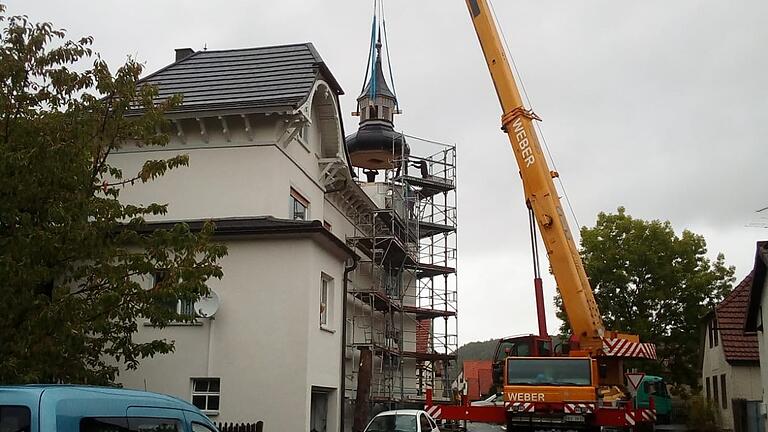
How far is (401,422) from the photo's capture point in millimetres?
18031

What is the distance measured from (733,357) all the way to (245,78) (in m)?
21.8

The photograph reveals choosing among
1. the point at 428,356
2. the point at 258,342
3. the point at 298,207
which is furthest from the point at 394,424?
the point at 428,356

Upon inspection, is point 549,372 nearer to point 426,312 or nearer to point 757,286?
point 757,286

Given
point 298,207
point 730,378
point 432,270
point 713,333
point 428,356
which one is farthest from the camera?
point 432,270

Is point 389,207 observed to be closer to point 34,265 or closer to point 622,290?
point 622,290

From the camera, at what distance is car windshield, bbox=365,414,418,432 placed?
1791cm

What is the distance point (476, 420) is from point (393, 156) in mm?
19234

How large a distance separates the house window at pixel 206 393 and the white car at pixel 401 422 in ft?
11.3

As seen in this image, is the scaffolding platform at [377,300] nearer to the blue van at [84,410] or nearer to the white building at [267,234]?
the white building at [267,234]

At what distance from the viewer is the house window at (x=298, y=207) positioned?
2175cm

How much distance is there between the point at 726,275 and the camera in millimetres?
41250

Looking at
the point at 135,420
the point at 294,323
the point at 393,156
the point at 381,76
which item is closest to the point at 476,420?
the point at 294,323

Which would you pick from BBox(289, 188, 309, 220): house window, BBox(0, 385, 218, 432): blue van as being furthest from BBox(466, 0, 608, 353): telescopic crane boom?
BBox(0, 385, 218, 432): blue van

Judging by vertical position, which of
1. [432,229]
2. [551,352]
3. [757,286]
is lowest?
[551,352]
